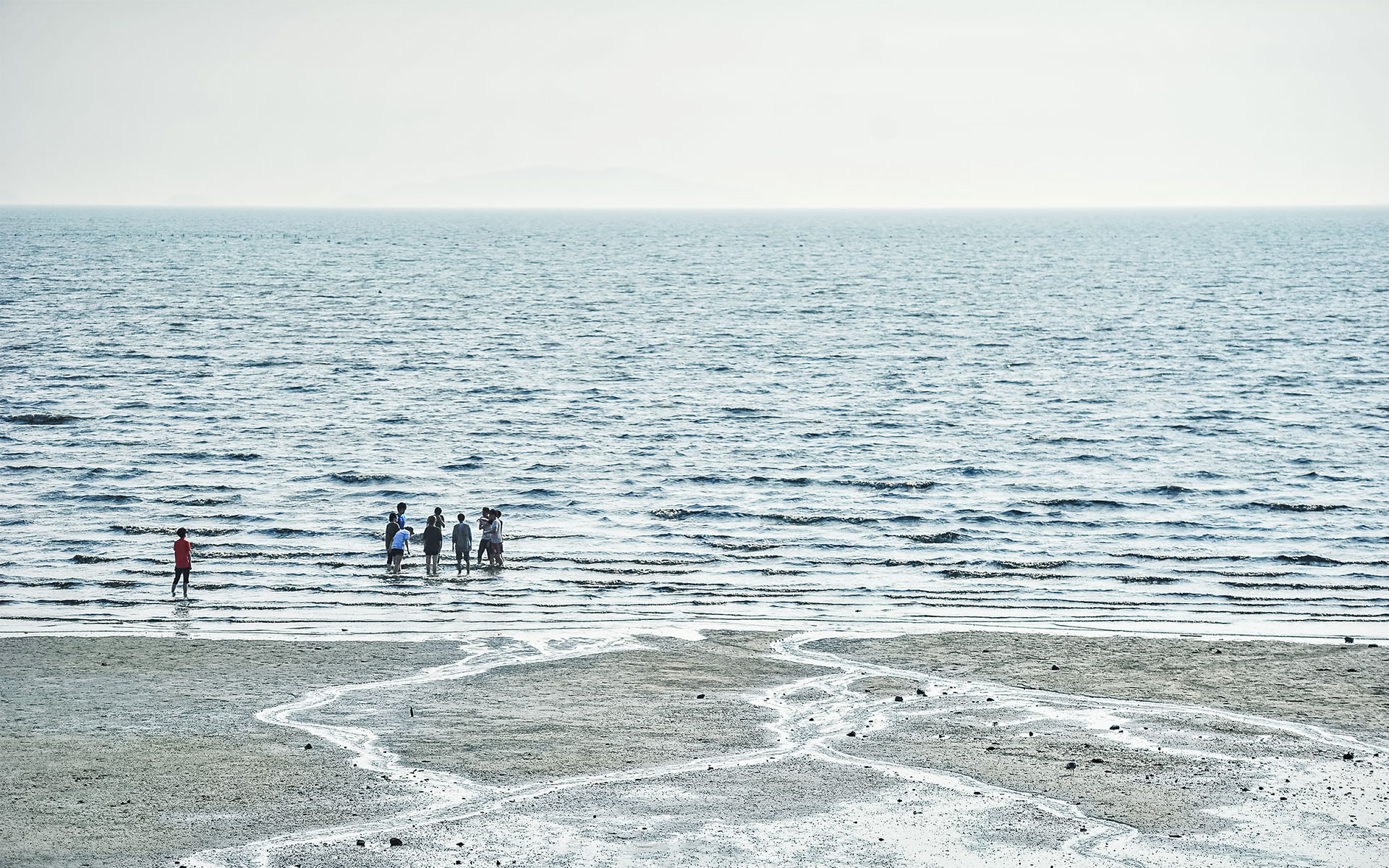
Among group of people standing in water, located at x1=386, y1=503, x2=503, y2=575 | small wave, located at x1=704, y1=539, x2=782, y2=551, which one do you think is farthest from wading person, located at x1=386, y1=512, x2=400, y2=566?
small wave, located at x1=704, y1=539, x2=782, y2=551

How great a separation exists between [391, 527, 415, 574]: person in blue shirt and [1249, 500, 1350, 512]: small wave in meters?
24.1

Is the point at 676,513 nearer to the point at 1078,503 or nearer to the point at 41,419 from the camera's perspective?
the point at 1078,503

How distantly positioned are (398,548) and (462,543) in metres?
1.51

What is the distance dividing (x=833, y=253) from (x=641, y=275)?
60289 millimetres

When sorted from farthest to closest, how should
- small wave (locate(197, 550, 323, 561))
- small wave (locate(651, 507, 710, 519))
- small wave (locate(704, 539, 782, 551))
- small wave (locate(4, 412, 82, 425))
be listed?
small wave (locate(4, 412, 82, 425)) < small wave (locate(651, 507, 710, 519)) < small wave (locate(704, 539, 782, 551)) < small wave (locate(197, 550, 323, 561))

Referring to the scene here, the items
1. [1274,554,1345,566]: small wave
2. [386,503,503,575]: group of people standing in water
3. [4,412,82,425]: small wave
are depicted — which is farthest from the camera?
[4,412,82,425]: small wave

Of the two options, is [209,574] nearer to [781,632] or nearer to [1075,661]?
[781,632]

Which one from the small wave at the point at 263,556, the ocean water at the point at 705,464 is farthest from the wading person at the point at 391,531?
the small wave at the point at 263,556

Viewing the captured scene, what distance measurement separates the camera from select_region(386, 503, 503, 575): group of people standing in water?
32625 millimetres

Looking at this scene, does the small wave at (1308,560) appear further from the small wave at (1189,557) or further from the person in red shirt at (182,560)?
the person in red shirt at (182,560)

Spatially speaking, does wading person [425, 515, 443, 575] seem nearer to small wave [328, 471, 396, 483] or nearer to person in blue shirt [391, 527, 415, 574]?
person in blue shirt [391, 527, 415, 574]

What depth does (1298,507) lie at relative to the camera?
39.6 metres

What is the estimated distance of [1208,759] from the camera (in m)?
18.6

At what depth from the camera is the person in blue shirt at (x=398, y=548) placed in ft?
106
